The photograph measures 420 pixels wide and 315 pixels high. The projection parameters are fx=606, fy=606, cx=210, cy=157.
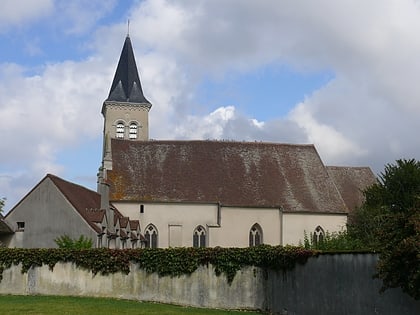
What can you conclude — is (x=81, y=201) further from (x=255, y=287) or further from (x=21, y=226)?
(x=255, y=287)

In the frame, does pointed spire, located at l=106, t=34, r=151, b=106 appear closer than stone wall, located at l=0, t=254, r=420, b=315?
No

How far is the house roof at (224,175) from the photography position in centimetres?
4416

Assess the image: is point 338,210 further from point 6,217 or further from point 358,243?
point 6,217

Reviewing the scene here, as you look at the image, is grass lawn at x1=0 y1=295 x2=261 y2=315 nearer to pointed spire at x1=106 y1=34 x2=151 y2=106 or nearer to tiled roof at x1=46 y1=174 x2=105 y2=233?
tiled roof at x1=46 y1=174 x2=105 y2=233

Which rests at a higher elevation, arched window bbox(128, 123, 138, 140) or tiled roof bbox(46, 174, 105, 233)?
arched window bbox(128, 123, 138, 140)

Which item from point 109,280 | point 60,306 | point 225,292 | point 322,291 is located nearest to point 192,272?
point 225,292

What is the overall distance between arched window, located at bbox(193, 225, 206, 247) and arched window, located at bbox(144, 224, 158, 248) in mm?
2813

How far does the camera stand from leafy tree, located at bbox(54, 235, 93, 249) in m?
31.0

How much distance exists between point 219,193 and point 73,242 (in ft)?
49.6

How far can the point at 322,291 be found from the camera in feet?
57.2

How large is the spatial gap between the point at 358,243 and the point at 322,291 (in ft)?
60.3

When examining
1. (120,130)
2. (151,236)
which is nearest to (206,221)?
(151,236)

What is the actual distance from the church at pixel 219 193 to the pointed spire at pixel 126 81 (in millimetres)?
18055

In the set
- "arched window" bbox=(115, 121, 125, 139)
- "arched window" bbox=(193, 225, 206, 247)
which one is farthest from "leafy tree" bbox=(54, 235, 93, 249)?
"arched window" bbox=(115, 121, 125, 139)
